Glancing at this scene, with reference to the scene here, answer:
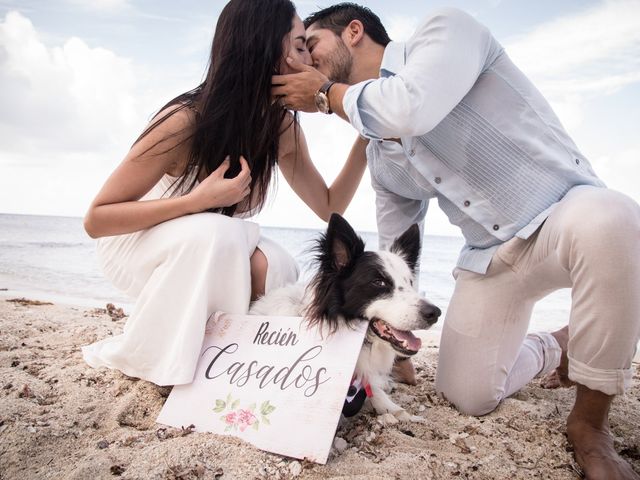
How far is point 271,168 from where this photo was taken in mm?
2666

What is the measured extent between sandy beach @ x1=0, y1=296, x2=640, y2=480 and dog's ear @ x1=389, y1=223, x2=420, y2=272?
74 cm

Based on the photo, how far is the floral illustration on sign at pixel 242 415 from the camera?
183 cm

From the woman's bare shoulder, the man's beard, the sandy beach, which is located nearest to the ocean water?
the woman's bare shoulder

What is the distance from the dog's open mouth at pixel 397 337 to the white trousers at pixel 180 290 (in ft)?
2.11

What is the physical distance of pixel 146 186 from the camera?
2326 millimetres

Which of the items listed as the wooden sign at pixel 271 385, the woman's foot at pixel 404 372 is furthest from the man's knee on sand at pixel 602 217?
the woman's foot at pixel 404 372

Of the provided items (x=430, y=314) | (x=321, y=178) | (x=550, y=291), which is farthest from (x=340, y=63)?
(x=550, y=291)

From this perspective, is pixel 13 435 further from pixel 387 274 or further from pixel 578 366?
pixel 578 366

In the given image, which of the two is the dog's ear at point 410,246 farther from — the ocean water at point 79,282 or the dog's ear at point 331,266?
the ocean water at point 79,282

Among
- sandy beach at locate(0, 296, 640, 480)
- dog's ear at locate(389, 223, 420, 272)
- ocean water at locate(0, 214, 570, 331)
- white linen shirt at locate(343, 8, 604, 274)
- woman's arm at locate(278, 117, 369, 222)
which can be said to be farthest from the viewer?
ocean water at locate(0, 214, 570, 331)

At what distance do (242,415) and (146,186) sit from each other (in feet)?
3.87

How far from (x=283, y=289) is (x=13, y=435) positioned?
1.26 metres

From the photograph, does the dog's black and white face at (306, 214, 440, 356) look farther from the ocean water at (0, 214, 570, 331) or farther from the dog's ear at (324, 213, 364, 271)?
the ocean water at (0, 214, 570, 331)

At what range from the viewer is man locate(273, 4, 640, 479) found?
177 centimetres
